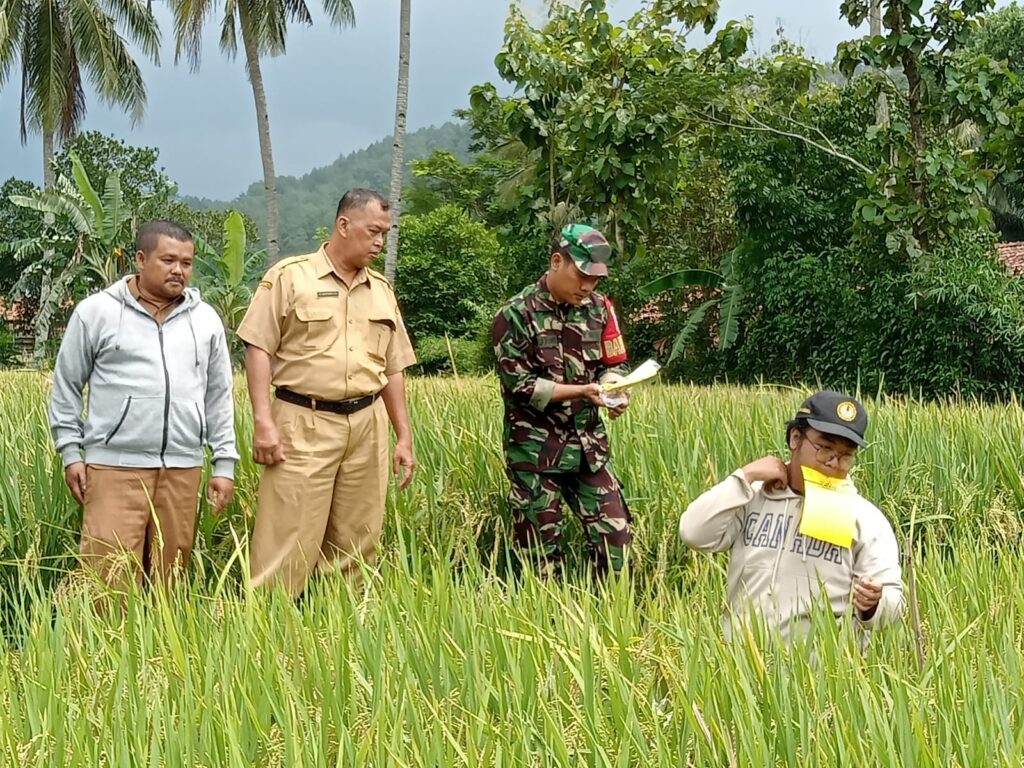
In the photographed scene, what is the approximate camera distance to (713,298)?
51.5 feet

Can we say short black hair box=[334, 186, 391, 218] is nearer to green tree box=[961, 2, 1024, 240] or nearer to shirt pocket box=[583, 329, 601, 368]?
shirt pocket box=[583, 329, 601, 368]

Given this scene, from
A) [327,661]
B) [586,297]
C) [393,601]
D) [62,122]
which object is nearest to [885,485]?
[586,297]

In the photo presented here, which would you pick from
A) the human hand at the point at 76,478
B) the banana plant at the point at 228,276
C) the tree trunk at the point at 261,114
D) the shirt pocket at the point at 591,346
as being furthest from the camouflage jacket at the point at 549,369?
the tree trunk at the point at 261,114

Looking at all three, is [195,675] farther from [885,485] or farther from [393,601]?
[885,485]

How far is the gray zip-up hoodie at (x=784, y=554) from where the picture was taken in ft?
8.20

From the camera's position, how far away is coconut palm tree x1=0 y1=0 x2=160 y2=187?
22031 millimetres

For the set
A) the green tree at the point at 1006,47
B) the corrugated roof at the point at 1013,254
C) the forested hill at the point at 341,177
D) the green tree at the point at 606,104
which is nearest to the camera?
the green tree at the point at 606,104

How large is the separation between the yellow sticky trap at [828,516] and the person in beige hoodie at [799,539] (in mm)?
57

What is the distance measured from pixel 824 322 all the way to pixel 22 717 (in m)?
12.0

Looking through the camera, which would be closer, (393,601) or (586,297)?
(393,601)

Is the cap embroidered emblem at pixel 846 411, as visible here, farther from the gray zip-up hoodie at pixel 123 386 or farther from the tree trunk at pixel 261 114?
the tree trunk at pixel 261 114

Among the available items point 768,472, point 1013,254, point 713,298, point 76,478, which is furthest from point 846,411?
point 1013,254

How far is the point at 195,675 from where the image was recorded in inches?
89.8

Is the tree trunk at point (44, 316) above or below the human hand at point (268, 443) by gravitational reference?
above
